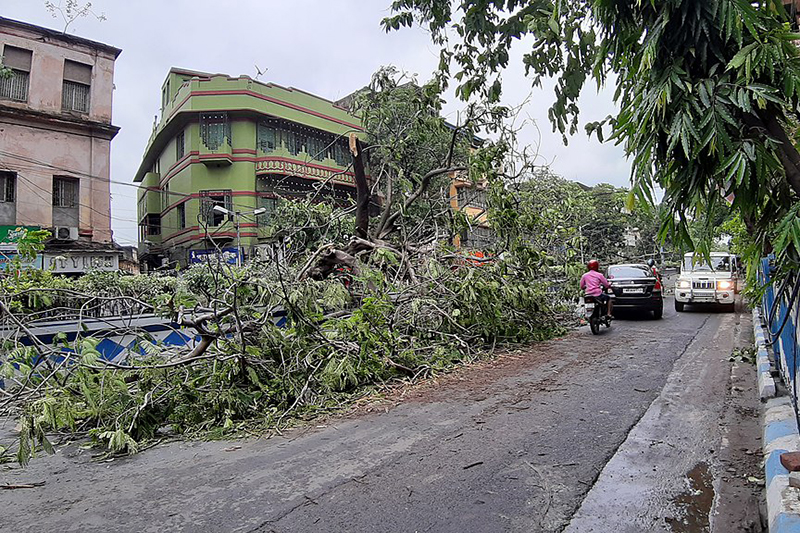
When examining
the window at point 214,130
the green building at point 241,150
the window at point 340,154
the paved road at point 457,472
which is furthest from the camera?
the window at point 340,154

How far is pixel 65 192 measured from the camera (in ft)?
63.6

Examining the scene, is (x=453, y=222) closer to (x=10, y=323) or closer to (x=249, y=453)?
(x=249, y=453)

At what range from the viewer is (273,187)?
984 inches

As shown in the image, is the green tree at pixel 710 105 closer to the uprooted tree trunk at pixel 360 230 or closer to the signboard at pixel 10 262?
the uprooted tree trunk at pixel 360 230

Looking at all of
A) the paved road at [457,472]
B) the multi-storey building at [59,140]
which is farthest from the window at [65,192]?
the paved road at [457,472]

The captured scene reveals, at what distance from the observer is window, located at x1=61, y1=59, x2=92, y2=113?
19.5 metres

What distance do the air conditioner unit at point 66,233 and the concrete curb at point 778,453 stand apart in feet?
70.0

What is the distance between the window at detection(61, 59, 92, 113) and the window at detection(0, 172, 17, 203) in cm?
338

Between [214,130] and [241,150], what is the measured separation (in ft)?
5.66

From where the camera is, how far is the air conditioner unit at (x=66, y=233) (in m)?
18.1

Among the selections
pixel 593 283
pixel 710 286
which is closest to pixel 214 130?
pixel 593 283

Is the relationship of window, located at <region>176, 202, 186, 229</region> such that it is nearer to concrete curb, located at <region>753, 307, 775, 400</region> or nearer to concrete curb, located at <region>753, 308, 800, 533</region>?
concrete curb, located at <region>753, 307, 775, 400</region>

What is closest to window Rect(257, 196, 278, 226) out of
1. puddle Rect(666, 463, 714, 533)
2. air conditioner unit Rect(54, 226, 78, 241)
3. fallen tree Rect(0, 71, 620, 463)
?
air conditioner unit Rect(54, 226, 78, 241)

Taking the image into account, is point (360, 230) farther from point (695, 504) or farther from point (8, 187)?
point (8, 187)
